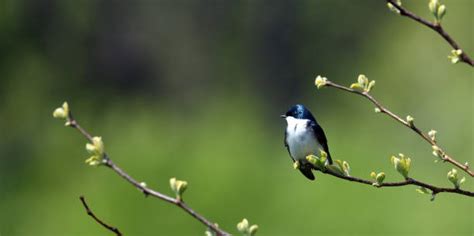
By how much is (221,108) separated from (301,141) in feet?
60.4

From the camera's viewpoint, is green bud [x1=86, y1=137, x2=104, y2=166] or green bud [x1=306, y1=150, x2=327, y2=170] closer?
green bud [x1=86, y1=137, x2=104, y2=166]

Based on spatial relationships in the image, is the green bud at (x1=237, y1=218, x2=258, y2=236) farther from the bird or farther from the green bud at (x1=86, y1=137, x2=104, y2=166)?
the bird

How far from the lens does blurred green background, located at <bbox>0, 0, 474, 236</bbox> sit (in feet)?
55.8

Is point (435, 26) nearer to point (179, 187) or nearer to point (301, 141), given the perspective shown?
point (179, 187)

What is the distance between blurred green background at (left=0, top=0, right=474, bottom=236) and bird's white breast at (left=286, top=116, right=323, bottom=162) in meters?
11.3

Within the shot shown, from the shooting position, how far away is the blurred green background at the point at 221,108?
55.8 ft

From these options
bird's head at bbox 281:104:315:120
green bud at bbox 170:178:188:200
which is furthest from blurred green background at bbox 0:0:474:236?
green bud at bbox 170:178:188:200

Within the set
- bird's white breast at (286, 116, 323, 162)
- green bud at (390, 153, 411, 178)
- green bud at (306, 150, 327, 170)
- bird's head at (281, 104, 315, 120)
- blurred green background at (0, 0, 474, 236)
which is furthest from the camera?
blurred green background at (0, 0, 474, 236)

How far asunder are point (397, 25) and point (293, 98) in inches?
188

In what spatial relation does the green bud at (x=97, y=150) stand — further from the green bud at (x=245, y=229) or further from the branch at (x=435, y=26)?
the branch at (x=435, y=26)

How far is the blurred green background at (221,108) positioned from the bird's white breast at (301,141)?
11250 mm

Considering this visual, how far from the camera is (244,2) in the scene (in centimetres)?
2450

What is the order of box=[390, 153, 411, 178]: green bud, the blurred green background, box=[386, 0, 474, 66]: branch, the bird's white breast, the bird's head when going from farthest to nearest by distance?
1. the blurred green background
2. the bird's head
3. the bird's white breast
4. box=[390, 153, 411, 178]: green bud
5. box=[386, 0, 474, 66]: branch

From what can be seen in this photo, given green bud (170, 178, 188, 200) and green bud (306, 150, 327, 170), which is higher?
green bud (306, 150, 327, 170)
